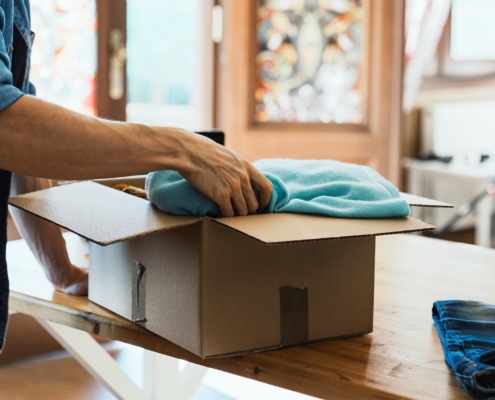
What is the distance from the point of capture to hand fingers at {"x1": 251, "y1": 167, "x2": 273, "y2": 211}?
2.62 feet

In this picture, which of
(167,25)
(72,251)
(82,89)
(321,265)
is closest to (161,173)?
(321,265)

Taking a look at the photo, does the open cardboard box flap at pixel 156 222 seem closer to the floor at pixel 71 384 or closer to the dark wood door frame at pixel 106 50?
the floor at pixel 71 384

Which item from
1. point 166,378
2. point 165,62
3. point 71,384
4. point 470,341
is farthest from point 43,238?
point 165,62

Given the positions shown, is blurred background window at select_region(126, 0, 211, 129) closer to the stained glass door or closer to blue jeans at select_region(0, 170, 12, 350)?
the stained glass door

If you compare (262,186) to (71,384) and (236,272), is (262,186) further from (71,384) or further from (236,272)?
(71,384)

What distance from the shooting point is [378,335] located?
2.82ft

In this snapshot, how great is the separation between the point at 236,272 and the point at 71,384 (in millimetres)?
1449

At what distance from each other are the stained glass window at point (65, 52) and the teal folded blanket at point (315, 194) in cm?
190

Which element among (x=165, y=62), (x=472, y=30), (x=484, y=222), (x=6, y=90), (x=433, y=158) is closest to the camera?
(x=6, y=90)

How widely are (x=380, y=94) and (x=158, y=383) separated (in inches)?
79.9

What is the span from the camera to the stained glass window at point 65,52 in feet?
8.39

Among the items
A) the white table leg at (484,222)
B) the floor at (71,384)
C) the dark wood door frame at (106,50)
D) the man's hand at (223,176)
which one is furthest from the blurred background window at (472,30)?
the man's hand at (223,176)

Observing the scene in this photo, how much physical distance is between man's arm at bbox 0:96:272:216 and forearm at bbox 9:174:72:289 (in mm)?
314

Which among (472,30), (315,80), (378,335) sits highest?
(472,30)
